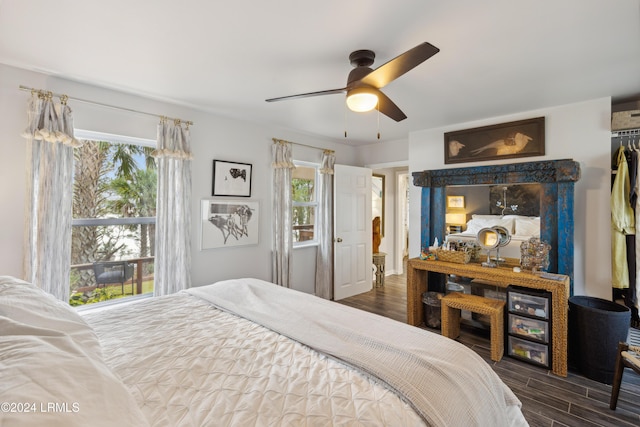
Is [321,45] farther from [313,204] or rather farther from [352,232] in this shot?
[352,232]

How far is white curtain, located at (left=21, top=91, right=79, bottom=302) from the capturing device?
2279 mm

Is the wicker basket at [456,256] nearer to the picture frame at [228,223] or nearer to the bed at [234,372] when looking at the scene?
the bed at [234,372]

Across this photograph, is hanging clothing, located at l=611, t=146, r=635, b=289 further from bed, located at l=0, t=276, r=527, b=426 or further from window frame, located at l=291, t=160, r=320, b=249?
window frame, located at l=291, t=160, r=320, b=249

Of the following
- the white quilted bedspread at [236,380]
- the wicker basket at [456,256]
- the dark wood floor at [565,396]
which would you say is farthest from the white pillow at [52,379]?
the wicker basket at [456,256]

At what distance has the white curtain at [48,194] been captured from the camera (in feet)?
7.48

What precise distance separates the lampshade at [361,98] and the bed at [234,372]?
4.51 ft

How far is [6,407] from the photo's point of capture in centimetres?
61

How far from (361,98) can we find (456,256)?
7.27ft

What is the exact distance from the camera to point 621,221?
271 centimetres

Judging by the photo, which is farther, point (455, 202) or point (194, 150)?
point (455, 202)

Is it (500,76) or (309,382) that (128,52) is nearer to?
(309,382)

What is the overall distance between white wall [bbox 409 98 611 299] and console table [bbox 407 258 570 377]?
0.53m

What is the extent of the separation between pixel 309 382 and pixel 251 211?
2766mm

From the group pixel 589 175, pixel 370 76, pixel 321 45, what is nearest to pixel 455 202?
pixel 589 175
